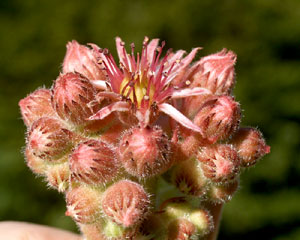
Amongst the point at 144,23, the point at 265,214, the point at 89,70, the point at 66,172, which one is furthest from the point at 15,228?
the point at 144,23

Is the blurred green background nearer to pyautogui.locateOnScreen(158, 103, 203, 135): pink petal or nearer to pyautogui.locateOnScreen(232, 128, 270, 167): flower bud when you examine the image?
pyautogui.locateOnScreen(232, 128, 270, 167): flower bud

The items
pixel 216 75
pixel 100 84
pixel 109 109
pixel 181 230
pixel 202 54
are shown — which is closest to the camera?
pixel 109 109

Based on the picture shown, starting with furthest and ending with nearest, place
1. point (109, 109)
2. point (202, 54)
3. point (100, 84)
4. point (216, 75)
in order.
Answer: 1. point (202, 54)
2. point (216, 75)
3. point (100, 84)
4. point (109, 109)

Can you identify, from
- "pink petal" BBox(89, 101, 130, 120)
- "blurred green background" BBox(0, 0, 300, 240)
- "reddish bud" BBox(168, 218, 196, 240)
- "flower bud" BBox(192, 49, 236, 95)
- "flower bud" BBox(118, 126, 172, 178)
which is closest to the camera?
"flower bud" BBox(118, 126, 172, 178)

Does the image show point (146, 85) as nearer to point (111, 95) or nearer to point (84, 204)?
point (111, 95)

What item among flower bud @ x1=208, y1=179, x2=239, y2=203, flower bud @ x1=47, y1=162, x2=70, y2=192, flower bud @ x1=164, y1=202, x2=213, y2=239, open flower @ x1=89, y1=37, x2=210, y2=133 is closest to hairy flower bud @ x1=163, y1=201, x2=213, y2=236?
flower bud @ x1=164, y1=202, x2=213, y2=239

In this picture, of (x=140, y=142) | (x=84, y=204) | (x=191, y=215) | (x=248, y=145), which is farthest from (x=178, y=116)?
(x=84, y=204)
